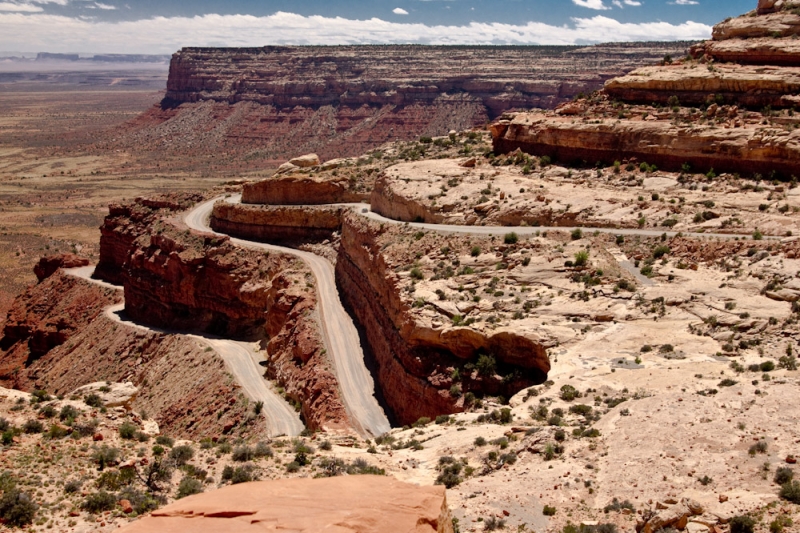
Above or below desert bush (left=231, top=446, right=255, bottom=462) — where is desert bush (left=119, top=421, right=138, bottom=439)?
above

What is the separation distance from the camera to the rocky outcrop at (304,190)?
65000mm

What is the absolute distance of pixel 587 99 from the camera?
56000mm

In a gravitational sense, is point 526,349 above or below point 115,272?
above

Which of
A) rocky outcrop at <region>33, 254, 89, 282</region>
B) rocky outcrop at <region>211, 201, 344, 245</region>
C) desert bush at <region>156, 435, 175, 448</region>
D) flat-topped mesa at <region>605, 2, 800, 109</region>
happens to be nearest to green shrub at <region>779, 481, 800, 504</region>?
desert bush at <region>156, 435, 175, 448</region>

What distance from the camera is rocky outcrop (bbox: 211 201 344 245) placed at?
62750 millimetres

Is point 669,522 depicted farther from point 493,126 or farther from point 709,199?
point 493,126

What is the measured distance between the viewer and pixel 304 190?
65875 millimetres

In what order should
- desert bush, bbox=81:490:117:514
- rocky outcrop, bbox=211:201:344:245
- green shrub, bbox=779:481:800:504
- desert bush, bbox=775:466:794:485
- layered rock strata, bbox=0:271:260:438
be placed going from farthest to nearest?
rocky outcrop, bbox=211:201:344:245 < layered rock strata, bbox=0:271:260:438 < desert bush, bbox=81:490:117:514 < desert bush, bbox=775:466:794:485 < green shrub, bbox=779:481:800:504

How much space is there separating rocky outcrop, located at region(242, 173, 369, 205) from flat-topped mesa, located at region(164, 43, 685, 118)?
10339 centimetres

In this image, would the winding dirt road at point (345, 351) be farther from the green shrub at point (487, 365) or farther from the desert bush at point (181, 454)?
the desert bush at point (181, 454)

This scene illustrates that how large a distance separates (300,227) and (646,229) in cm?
3112

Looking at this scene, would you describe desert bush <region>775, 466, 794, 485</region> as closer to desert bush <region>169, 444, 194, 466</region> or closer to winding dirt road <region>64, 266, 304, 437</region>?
desert bush <region>169, 444, 194, 466</region>

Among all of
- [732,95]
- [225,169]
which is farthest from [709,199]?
[225,169]

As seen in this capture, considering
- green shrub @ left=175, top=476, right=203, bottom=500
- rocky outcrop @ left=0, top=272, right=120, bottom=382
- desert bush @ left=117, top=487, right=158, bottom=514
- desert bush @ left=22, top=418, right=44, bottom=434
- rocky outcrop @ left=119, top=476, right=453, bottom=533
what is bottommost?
rocky outcrop @ left=0, top=272, right=120, bottom=382
